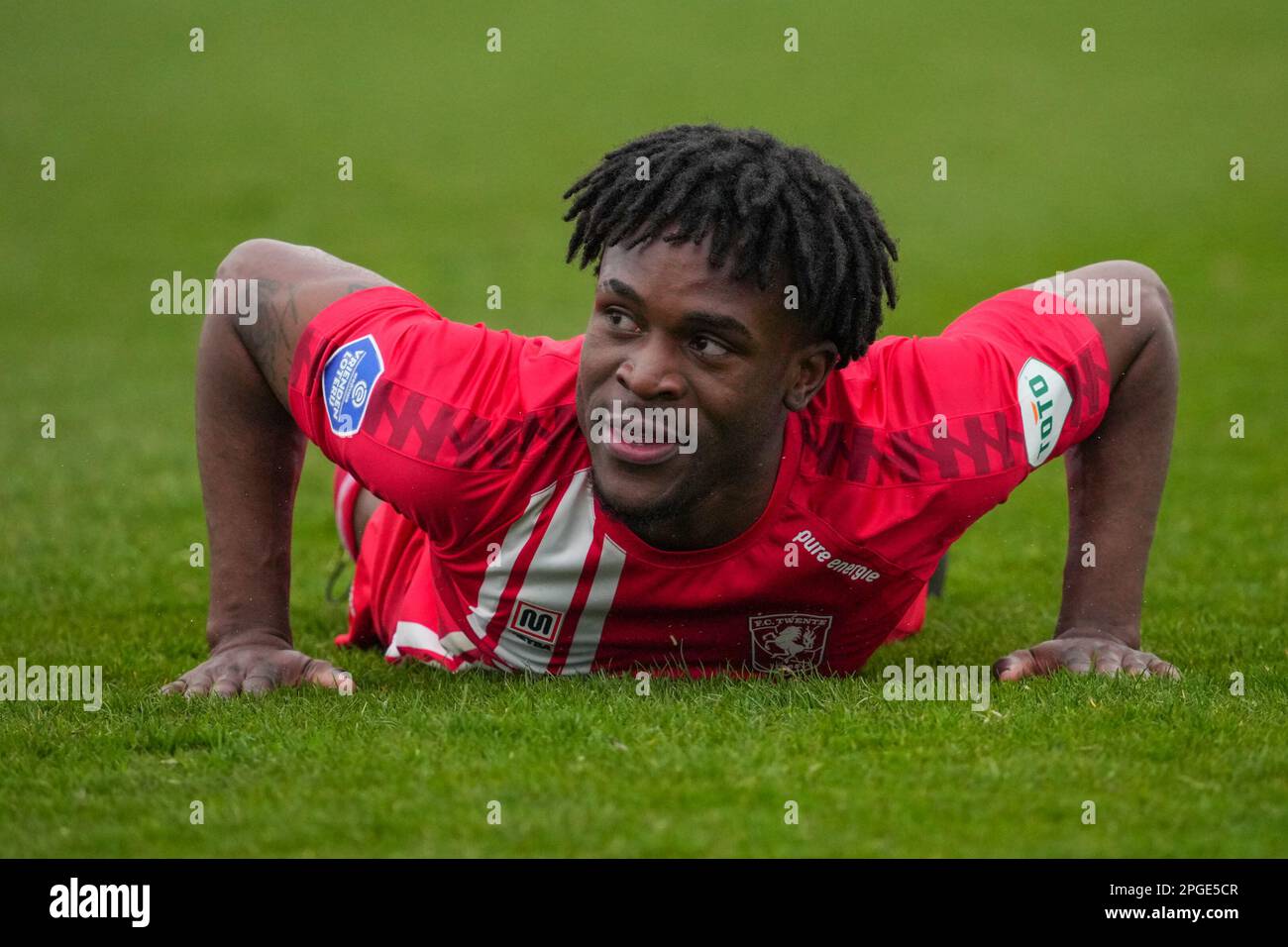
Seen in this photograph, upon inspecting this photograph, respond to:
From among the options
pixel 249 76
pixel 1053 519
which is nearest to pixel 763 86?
pixel 249 76

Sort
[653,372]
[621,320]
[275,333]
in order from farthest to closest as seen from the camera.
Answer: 1. [275,333]
2. [621,320]
3. [653,372]

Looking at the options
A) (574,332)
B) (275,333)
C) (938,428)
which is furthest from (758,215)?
(574,332)

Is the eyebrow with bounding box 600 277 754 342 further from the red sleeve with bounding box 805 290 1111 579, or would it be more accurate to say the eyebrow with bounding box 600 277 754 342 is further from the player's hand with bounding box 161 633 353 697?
the player's hand with bounding box 161 633 353 697

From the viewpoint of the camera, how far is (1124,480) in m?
6.38

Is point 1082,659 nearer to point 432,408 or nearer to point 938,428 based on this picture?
point 938,428

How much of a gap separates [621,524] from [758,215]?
44.0 inches

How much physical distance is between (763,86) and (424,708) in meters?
24.2

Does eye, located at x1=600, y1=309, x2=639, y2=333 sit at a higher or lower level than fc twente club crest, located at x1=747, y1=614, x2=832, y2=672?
higher

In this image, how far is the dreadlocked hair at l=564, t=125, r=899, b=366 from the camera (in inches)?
209
